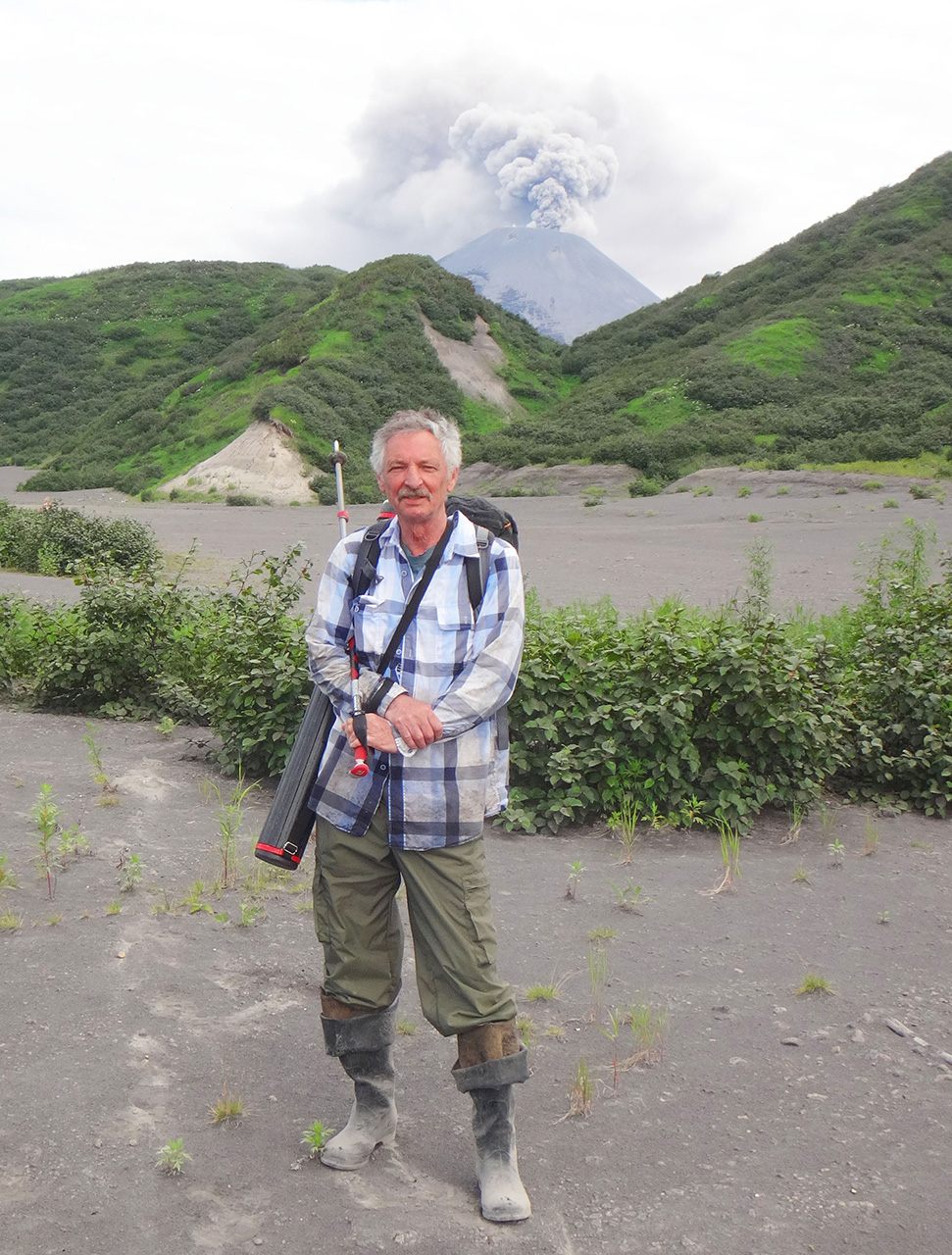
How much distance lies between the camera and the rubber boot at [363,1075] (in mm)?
2943

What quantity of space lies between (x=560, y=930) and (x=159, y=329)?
277 feet

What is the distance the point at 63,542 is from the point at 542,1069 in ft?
54.0

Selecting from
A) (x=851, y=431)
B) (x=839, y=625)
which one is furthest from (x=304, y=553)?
(x=851, y=431)

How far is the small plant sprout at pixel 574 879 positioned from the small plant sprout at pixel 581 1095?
5.07 ft

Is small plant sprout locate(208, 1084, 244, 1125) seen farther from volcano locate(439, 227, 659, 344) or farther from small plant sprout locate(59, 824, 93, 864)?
volcano locate(439, 227, 659, 344)

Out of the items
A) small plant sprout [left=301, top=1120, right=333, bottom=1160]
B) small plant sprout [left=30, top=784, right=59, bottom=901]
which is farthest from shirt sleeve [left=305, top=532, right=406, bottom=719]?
small plant sprout [left=30, top=784, right=59, bottom=901]

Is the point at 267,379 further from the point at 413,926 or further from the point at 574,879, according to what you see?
the point at 413,926

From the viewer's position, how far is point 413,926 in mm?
2869

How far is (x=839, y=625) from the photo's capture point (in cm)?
843

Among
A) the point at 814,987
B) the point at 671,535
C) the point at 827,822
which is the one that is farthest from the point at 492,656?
the point at 671,535

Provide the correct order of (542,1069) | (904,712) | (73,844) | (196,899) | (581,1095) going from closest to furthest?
(581,1095), (542,1069), (196,899), (73,844), (904,712)

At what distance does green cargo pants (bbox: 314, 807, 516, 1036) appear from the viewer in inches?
108

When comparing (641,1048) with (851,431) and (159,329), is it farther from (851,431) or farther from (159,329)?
(159,329)

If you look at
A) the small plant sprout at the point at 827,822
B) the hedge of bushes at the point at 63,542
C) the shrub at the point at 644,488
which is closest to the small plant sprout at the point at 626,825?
the small plant sprout at the point at 827,822
